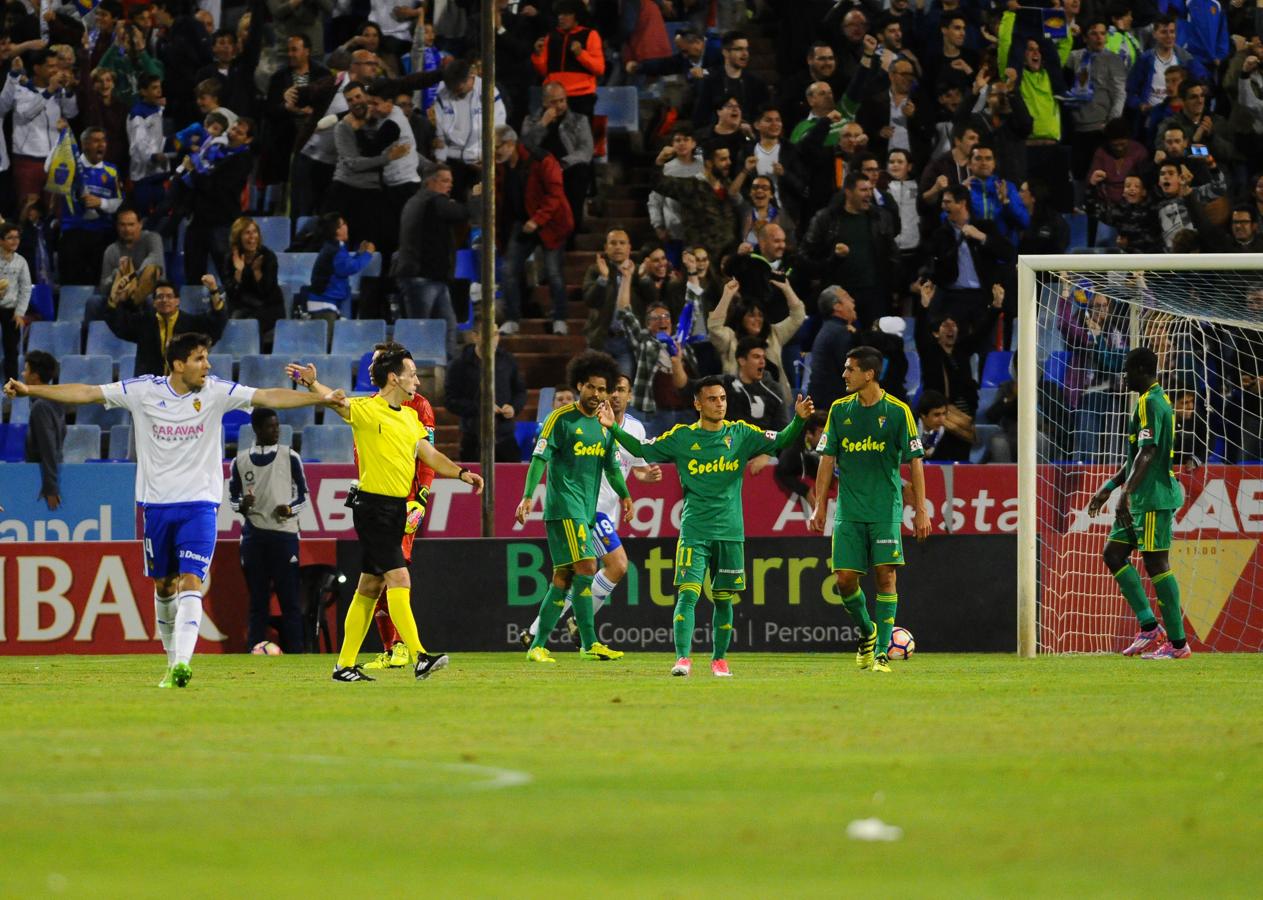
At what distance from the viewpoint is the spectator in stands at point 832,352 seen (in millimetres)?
21359

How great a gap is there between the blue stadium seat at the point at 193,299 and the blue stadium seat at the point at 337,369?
1674mm

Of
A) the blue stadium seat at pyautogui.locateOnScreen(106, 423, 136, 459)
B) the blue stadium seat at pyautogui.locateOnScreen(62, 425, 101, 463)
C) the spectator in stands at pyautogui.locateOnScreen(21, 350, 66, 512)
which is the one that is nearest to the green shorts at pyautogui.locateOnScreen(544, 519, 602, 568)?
the spectator in stands at pyautogui.locateOnScreen(21, 350, 66, 512)

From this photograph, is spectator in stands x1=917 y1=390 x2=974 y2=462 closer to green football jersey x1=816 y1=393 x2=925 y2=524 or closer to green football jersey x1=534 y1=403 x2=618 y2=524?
green football jersey x1=534 y1=403 x2=618 y2=524

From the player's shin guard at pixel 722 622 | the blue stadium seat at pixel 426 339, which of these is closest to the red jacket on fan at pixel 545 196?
the blue stadium seat at pixel 426 339

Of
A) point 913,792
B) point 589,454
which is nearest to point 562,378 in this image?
point 589,454

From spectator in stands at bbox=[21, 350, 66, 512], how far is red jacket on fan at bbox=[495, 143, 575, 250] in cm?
528

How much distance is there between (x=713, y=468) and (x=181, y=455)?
11.6ft

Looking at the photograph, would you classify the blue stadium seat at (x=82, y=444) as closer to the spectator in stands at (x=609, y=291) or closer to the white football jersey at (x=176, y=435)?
the spectator in stands at (x=609, y=291)

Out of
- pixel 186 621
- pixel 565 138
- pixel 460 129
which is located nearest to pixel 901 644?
pixel 186 621

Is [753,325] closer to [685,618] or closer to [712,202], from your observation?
[712,202]

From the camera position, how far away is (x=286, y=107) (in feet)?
80.0

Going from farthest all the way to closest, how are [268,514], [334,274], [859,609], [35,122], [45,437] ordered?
1. [35,122]
2. [334,274]
3. [45,437]
4. [268,514]
5. [859,609]

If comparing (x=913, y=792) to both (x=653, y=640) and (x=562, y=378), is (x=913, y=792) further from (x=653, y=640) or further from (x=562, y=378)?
(x=562, y=378)

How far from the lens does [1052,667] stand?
52.1ft
